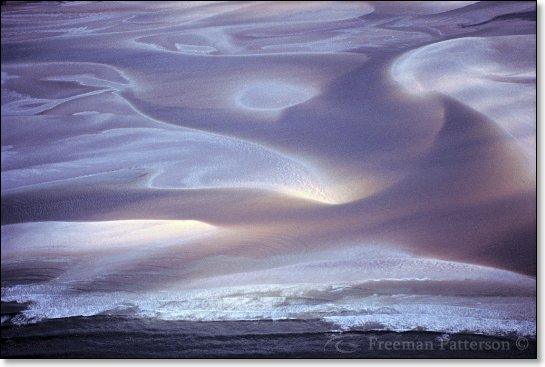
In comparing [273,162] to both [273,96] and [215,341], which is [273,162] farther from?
[215,341]

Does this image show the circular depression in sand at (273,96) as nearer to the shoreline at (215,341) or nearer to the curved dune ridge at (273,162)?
the curved dune ridge at (273,162)

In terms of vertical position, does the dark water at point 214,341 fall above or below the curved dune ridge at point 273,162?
below

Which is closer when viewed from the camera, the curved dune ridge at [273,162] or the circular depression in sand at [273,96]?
the curved dune ridge at [273,162]

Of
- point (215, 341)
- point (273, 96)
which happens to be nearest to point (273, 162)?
point (273, 96)

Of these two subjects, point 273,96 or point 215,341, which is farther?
point 273,96

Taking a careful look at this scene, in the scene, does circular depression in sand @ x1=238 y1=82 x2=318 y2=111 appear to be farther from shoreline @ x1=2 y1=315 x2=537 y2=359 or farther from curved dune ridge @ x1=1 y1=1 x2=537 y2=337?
shoreline @ x1=2 y1=315 x2=537 y2=359

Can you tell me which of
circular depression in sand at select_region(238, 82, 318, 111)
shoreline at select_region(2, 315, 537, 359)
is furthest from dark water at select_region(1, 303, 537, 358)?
circular depression in sand at select_region(238, 82, 318, 111)

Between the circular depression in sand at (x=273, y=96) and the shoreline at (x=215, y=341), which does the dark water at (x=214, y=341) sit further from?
the circular depression in sand at (x=273, y=96)

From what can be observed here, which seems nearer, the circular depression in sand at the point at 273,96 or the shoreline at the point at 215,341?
the shoreline at the point at 215,341

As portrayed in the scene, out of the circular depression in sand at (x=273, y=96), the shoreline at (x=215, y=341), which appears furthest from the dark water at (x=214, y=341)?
the circular depression in sand at (x=273, y=96)
